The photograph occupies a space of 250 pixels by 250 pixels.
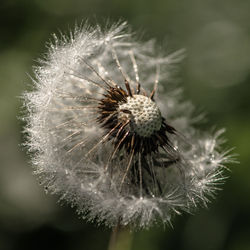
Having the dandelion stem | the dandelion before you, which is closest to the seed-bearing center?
the dandelion

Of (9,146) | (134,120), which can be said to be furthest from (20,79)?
(134,120)

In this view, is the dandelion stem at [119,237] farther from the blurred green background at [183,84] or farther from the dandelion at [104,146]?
the blurred green background at [183,84]

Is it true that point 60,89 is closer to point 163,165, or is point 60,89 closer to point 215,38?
point 163,165

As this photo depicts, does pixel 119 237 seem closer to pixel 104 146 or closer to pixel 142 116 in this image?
pixel 104 146

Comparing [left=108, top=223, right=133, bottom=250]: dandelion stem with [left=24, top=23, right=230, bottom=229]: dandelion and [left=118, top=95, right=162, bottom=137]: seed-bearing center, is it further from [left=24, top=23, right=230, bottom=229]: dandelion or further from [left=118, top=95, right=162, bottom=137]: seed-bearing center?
[left=118, top=95, right=162, bottom=137]: seed-bearing center

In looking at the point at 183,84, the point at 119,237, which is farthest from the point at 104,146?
Result: the point at 183,84

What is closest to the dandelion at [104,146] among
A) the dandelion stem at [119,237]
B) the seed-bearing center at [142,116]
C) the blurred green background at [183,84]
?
the seed-bearing center at [142,116]
